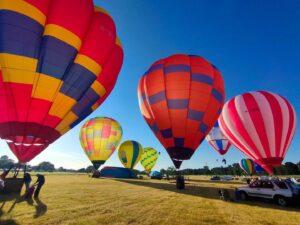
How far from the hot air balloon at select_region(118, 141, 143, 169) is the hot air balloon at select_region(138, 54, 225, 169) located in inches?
1093

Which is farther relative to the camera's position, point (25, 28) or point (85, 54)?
point (85, 54)

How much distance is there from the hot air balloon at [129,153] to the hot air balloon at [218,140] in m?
16.4

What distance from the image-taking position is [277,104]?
76.7 feet

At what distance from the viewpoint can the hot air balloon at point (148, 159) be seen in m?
60.7

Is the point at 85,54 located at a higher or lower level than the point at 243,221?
higher

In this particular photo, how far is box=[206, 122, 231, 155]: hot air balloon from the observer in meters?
38.4

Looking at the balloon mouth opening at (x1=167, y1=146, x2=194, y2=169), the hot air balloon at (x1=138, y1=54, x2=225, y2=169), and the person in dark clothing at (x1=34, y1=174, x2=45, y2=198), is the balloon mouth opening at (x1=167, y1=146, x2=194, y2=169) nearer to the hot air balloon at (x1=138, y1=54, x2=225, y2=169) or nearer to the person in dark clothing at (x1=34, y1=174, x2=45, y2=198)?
the hot air balloon at (x1=138, y1=54, x2=225, y2=169)

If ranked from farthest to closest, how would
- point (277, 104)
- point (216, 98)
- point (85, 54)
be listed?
point (277, 104), point (216, 98), point (85, 54)

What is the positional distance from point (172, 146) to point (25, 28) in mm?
13104

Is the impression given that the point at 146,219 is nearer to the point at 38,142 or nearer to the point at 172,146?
the point at 38,142

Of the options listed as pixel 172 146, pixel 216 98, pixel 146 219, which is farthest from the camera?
pixel 216 98

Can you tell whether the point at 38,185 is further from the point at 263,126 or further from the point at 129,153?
the point at 129,153

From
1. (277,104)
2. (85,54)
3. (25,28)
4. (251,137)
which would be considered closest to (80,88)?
(85,54)

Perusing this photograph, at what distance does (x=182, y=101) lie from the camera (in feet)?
67.1
